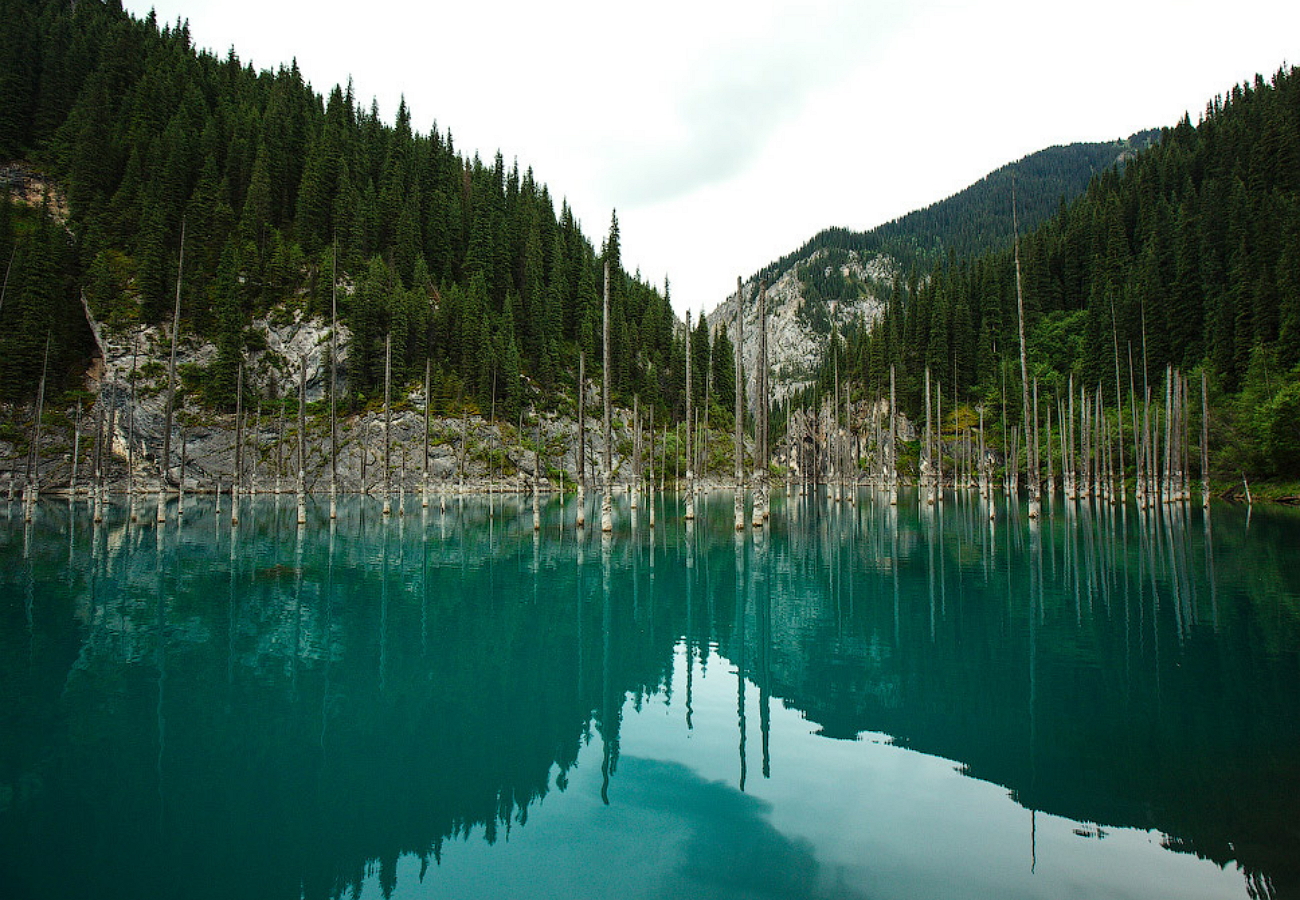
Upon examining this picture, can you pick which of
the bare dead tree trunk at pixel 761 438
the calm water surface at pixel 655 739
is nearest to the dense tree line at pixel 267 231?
the bare dead tree trunk at pixel 761 438

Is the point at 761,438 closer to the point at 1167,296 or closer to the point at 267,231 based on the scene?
the point at 1167,296

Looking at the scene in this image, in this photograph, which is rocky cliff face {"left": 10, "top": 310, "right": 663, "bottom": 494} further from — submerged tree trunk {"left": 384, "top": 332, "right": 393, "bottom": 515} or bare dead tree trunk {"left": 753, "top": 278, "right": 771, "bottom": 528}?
bare dead tree trunk {"left": 753, "top": 278, "right": 771, "bottom": 528}

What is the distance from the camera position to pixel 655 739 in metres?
8.20

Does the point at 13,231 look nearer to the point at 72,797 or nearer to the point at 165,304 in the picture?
the point at 165,304

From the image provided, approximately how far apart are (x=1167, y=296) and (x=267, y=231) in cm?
11867

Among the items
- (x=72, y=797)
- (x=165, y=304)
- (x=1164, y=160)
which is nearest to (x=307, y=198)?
(x=165, y=304)

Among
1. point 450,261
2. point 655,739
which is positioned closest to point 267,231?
point 450,261

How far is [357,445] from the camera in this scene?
229ft

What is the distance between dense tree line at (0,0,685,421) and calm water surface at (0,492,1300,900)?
60097 millimetres

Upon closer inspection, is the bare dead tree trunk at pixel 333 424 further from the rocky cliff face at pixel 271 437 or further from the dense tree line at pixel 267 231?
the dense tree line at pixel 267 231

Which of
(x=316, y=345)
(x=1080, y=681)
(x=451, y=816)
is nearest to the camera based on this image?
(x=451, y=816)

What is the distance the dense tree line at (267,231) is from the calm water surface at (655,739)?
6010 centimetres

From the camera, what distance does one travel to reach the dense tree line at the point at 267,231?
72.1 m

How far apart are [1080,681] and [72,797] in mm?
13044
